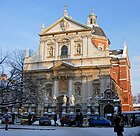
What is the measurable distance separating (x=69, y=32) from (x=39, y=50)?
6.81 m

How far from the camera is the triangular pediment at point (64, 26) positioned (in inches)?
1944

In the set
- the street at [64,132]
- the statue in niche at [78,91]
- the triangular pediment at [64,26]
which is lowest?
the street at [64,132]

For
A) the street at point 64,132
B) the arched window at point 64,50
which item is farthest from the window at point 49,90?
the street at point 64,132

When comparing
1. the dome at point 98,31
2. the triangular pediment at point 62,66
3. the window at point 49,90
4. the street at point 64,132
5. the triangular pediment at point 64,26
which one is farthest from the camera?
the dome at point 98,31

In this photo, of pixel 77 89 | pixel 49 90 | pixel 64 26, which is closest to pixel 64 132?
pixel 77 89

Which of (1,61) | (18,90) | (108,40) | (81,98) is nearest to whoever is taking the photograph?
(1,61)

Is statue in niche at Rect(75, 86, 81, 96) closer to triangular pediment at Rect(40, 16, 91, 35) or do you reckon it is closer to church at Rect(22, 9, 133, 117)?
church at Rect(22, 9, 133, 117)

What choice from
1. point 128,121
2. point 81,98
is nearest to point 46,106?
point 81,98

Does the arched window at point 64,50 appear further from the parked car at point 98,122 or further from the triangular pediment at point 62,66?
the parked car at point 98,122

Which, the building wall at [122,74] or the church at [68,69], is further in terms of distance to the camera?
the building wall at [122,74]

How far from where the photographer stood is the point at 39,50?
51625mm

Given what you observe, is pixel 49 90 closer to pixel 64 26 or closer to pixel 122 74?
pixel 64 26

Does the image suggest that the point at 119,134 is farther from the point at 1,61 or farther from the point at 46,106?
the point at 46,106

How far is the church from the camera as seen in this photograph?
46031 millimetres
